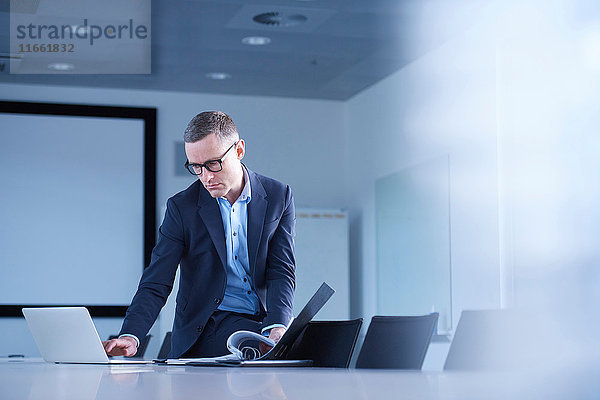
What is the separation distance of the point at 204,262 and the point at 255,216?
21 centimetres

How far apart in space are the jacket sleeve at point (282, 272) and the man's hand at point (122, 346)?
391mm

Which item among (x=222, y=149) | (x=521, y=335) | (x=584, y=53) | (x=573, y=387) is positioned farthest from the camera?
(x=584, y=53)

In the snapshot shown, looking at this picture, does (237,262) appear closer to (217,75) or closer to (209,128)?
(209,128)

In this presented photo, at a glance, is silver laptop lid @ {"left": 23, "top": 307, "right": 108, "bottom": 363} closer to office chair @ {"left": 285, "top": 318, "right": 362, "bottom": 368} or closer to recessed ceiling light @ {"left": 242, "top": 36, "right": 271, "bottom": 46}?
office chair @ {"left": 285, "top": 318, "right": 362, "bottom": 368}

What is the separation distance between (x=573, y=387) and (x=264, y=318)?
1.55m

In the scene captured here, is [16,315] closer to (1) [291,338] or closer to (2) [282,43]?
(2) [282,43]

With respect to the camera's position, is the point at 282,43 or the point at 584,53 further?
the point at 282,43

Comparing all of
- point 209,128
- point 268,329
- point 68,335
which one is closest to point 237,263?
point 268,329

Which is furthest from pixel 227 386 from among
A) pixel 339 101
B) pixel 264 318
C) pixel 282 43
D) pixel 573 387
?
pixel 339 101

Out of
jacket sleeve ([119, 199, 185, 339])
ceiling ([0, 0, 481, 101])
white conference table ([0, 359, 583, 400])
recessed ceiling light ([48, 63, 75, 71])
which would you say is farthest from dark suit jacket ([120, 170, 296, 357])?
recessed ceiling light ([48, 63, 75, 71])

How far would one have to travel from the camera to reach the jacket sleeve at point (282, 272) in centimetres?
240

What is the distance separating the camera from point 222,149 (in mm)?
2418

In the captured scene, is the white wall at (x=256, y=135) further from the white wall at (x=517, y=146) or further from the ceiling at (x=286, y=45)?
the white wall at (x=517, y=146)

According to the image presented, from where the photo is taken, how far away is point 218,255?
7.97 feet
